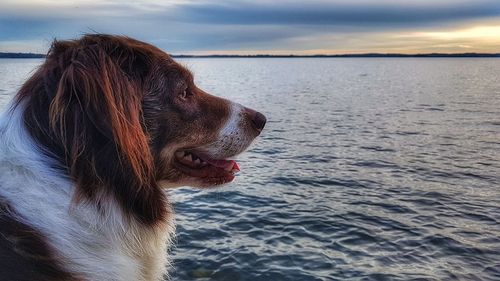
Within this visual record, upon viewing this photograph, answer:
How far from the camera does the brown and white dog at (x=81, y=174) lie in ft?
8.02

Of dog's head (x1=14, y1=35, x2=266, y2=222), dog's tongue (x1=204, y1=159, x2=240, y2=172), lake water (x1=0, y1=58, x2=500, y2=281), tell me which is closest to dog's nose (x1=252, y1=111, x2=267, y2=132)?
dog's head (x1=14, y1=35, x2=266, y2=222)

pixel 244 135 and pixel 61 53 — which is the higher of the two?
pixel 61 53

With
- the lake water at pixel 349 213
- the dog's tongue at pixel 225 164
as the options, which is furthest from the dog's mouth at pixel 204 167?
the lake water at pixel 349 213

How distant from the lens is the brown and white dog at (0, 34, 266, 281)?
2443 mm

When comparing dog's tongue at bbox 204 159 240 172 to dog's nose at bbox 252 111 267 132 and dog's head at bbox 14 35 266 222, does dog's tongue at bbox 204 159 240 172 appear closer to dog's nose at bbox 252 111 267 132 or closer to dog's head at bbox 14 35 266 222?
dog's head at bbox 14 35 266 222

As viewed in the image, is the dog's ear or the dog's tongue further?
the dog's tongue

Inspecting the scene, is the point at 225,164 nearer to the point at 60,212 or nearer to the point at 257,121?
the point at 257,121

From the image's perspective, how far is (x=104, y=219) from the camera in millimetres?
2656

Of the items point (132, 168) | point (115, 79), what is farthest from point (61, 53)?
point (132, 168)

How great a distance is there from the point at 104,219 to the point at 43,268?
41 cm

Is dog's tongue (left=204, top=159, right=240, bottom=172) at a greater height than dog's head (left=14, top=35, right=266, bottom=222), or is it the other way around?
dog's head (left=14, top=35, right=266, bottom=222)

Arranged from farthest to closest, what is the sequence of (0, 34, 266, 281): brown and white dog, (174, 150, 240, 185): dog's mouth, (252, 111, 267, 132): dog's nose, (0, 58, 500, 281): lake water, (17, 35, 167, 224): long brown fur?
(0, 58, 500, 281): lake water, (252, 111, 267, 132): dog's nose, (174, 150, 240, 185): dog's mouth, (17, 35, 167, 224): long brown fur, (0, 34, 266, 281): brown and white dog

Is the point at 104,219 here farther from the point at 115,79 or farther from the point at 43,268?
the point at 115,79

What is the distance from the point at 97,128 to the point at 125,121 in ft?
0.59
